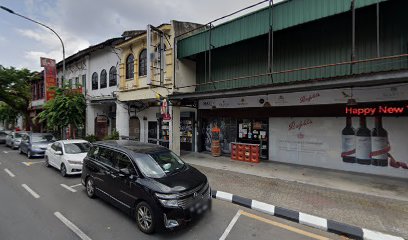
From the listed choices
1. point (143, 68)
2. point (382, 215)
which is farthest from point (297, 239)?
point (143, 68)

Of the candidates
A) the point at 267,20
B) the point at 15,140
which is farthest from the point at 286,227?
the point at 15,140

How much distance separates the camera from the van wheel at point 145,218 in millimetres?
4559

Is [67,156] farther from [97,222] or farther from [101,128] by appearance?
[101,128]

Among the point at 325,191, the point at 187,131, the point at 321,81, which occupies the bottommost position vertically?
the point at 325,191

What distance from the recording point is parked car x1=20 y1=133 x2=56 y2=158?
44.3 feet

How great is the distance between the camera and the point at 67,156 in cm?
937

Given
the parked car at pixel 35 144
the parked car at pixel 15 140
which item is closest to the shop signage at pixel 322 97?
the parked car at pixel 35 144

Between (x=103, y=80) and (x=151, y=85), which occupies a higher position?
(x=103, y=80)

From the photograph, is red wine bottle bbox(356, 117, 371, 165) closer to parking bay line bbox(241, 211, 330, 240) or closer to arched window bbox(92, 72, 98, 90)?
parking bay line bbox(241, 211, 330, 240)

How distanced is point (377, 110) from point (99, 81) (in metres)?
19.3

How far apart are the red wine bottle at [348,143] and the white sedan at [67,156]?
1124 centimetres

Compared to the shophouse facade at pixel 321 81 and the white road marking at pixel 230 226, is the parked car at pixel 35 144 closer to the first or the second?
the shophouse facade at pixel 321 81

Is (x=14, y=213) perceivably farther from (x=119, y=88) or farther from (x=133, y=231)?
(x=119, y=88)

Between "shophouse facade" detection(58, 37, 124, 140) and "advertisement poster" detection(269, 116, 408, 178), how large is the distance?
41.8 feet
